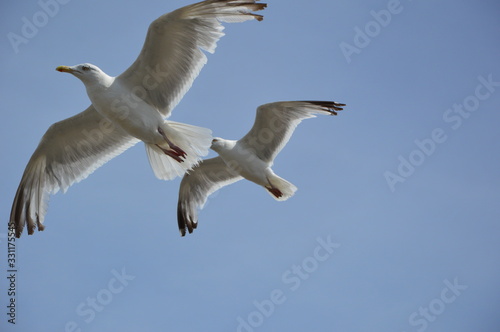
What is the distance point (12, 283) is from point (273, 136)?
14.7 ft

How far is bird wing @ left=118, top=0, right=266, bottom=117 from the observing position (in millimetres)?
8464

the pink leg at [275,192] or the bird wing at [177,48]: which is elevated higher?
the bird wing at [177,48]

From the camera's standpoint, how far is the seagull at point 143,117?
8570 mm

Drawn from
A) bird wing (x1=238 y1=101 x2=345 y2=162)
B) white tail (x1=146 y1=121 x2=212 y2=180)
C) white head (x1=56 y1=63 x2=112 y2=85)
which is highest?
white head (x1=56 y1=63 x2=112 y2=85)

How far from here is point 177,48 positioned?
8.78 m

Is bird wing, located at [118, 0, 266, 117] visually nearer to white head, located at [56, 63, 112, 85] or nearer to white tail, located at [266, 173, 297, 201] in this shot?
white head, located at [56, 63, 112, 85]

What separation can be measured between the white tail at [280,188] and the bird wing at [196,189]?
106cm

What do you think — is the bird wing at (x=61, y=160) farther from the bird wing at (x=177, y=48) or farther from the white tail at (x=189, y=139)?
the white tail at (x=189, y=139)

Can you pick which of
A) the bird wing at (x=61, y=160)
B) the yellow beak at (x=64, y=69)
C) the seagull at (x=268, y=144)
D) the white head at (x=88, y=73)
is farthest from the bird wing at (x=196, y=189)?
the yellow beak at (x=64, y=69)

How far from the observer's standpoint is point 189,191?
Result: 12461 millimetres

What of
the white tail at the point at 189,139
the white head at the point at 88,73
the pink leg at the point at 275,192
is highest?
the white head at the point at 88,73

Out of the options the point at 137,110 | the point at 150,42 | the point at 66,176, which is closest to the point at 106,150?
the point at 66,176

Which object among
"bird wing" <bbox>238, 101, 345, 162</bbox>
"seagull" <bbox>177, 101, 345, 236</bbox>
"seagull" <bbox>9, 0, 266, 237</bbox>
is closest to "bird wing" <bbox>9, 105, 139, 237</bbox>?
"seagull" <bbox>9, 0, 266, 237</bbox>

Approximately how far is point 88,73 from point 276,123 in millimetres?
3364
